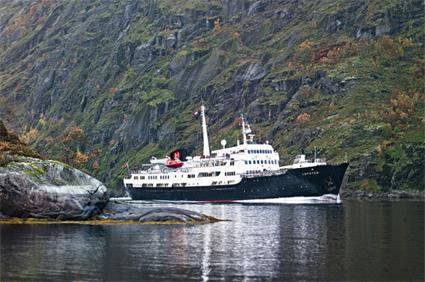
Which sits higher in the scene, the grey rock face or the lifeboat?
the lifeboat

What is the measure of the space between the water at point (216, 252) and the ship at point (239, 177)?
48.3 metres

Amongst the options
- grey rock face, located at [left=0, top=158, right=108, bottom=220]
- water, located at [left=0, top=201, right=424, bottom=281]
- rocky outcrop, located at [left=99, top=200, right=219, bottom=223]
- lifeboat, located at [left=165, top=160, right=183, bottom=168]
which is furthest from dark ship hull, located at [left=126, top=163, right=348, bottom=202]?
grey rock face, located at [left=0, top=158, right=108, bottom=220]

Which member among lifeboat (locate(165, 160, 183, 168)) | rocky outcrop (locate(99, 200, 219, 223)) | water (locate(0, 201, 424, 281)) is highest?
lifeboat (locate(165, 160, 183, 168))

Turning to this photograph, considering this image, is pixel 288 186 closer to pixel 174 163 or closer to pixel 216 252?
pixel 174 163

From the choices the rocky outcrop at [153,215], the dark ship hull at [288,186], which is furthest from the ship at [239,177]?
the rocky outcrop at [153,215]

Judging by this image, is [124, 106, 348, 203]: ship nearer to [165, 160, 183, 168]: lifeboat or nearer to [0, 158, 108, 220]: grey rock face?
[165, 160, 183, 168]: lifeboat

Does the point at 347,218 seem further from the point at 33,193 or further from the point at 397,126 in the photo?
the point at 397,126

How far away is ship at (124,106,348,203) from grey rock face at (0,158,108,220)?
57.1 meters

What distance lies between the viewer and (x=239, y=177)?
138750 mm

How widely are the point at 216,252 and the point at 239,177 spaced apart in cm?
8469

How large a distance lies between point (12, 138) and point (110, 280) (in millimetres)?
53726

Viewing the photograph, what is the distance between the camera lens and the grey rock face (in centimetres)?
7588

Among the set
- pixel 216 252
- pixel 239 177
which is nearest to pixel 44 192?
pixel 216 252

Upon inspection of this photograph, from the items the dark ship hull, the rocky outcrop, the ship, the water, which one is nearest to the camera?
the water
